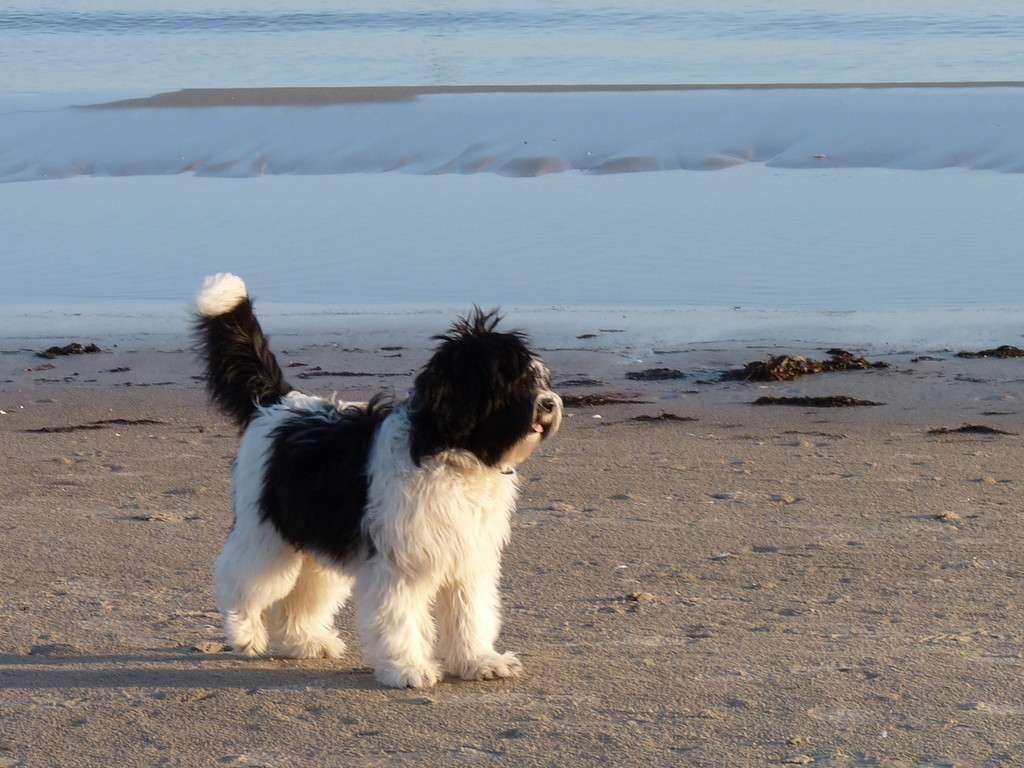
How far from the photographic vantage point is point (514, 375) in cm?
387

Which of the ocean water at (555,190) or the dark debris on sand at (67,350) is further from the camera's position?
the ocean water at (555,190)

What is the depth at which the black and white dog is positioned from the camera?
→ 390 centimetres

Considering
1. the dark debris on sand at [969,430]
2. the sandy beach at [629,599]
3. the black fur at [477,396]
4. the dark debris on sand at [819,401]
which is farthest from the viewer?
the dark debris on sand at [819,401]

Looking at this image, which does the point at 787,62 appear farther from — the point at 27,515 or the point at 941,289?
the point at 27,515

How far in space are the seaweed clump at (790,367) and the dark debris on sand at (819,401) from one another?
0.42 m

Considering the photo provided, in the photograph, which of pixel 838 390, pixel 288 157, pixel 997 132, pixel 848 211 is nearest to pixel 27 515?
pixel 838 390

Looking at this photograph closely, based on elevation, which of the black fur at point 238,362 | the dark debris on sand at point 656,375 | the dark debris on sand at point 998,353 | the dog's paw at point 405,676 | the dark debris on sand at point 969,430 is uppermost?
the black fur at point 238,362

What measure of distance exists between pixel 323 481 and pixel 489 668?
0.80 meters

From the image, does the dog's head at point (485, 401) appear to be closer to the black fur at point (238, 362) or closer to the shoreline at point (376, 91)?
the black fur at point (238, 362)

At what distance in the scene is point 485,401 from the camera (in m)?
3.86

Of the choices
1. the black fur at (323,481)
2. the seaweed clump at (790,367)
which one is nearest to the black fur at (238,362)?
the black fur at (323,481)

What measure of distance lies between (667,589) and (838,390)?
3.72m

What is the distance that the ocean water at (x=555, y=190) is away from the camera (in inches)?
439

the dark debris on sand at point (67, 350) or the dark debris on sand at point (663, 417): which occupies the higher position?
the dark debris on sand at point (67, 350)
